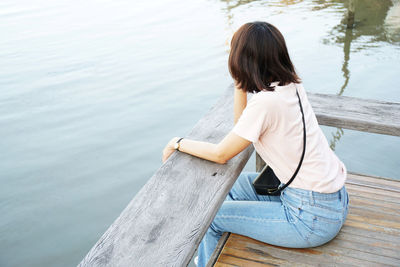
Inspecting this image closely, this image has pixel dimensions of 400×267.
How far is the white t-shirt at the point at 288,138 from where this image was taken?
173 centimetres

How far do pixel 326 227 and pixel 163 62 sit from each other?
23.2 feet

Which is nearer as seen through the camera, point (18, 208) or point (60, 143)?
point (18, 208)

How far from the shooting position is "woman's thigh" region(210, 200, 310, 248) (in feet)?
6.23

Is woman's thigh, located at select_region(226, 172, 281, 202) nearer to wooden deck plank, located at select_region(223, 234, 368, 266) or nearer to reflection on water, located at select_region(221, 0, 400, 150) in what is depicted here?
wooden deck plank, located at select_region(223, 234, 368, 266)

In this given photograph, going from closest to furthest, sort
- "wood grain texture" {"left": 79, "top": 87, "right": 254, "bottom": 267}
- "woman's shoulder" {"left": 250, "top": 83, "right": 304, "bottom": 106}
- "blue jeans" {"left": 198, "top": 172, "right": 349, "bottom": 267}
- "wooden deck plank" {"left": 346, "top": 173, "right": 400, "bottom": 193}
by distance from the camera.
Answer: "wood grain texture" {"left": 79, "top": 87, "right": 254, "bottom": 267}, "woman's shoulder" {"left": 250, "top": 83, "right": 304, "bottom": 106}, "blue jeans" {"left": 198, "top": 172, "right": 349, "bottom": 267}, "wooden deck plank" {"left": 346, "top": 173, "right": 400, "bottom": 193}

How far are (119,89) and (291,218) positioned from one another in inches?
237

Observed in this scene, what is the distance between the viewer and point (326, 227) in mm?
1893

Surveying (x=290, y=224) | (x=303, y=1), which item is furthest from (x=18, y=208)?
(x=303, y=1)

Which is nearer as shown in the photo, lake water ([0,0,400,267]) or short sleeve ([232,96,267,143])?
short sleeve ([232,96,267,143])

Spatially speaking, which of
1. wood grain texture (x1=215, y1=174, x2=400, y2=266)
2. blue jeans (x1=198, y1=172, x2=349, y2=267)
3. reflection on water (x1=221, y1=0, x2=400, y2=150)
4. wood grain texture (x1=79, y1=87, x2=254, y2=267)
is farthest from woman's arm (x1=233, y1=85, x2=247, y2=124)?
reflection on water (x1=221, y1=0, x2=400, y2=150)

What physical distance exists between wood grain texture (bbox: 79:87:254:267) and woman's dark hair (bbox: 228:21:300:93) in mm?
450

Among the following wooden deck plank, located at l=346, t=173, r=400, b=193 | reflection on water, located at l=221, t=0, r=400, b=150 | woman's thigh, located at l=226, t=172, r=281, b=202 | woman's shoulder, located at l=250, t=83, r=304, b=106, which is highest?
woman's shoulder, located at l=250, t=83, r=304, b=106

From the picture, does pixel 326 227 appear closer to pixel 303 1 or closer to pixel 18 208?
pixel 18 208

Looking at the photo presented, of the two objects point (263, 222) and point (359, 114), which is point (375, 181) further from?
point (263, 222)
